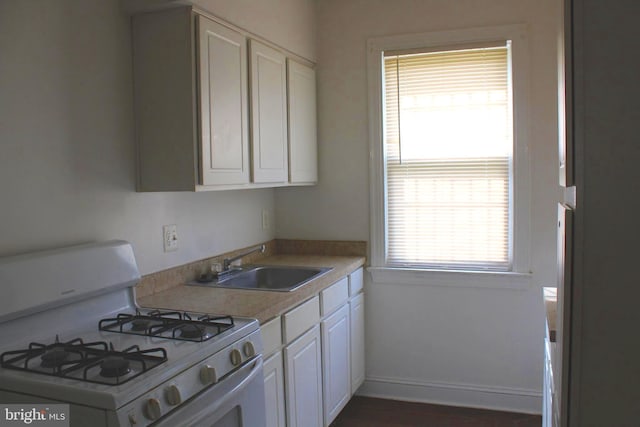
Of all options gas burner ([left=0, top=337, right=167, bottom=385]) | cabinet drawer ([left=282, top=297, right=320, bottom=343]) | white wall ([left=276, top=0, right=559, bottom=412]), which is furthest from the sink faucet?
gas burner ([left=0, top=337, right=167, bottom=385])

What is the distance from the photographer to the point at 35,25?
188 cm

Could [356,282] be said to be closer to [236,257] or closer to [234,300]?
[236,257]

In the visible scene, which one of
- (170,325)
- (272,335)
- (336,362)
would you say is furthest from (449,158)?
(170,325)

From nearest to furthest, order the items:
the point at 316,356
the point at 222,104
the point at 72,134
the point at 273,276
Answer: the point at 72,134
the point at 222,104
the point at 316,356
the point at 273,276

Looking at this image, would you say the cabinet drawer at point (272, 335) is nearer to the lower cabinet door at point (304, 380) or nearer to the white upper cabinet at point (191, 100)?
the lower cabinet door at point (304, 380)

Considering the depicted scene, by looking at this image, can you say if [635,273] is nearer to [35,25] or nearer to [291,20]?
[35,25]

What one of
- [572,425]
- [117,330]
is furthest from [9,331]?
[572,425]

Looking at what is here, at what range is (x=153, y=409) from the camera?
139 centimetres

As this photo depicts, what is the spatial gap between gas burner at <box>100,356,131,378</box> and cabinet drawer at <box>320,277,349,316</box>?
1.34m

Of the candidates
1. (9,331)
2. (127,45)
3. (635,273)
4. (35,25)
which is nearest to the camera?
(635,273)

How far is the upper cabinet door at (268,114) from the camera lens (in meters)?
2.64

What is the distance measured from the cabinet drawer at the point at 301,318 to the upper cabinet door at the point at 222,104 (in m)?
0.64

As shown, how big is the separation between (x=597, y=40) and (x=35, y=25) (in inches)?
69.1

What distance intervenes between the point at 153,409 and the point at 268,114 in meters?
1.73
